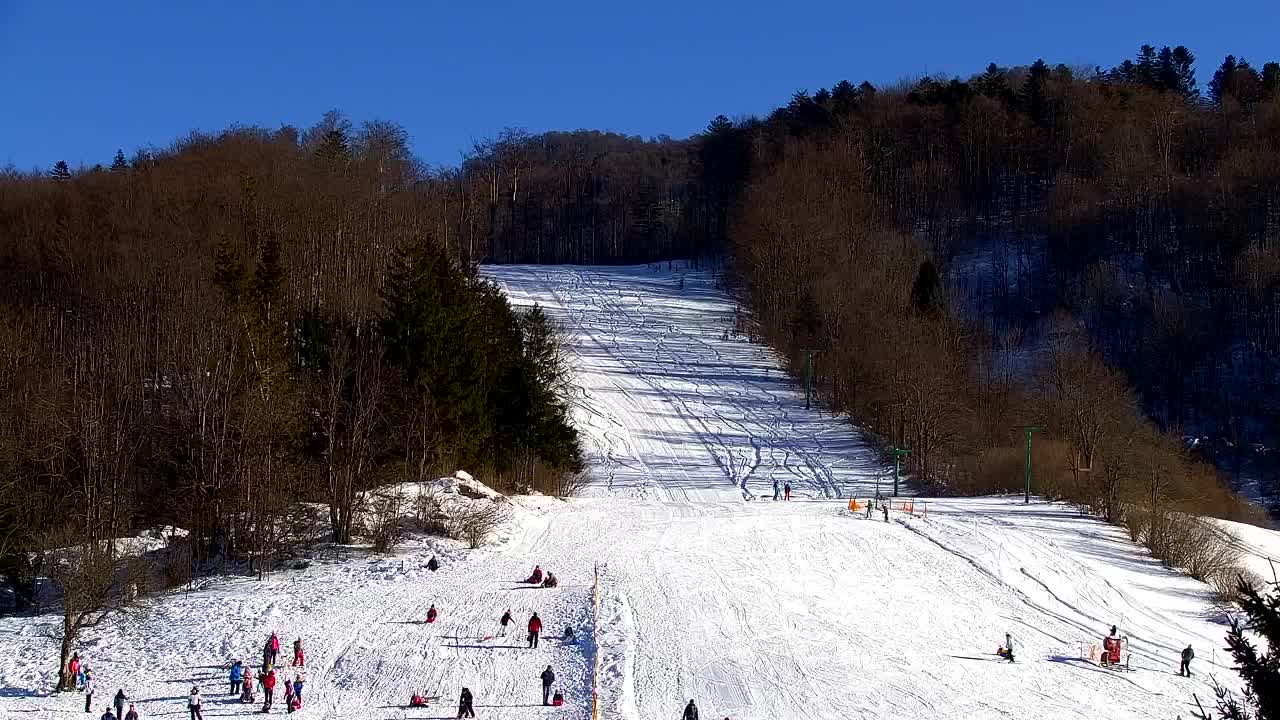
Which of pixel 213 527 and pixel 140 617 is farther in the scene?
pixel 213 527

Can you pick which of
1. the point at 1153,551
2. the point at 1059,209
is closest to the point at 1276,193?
the point at 1059,209

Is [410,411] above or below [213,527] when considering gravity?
above

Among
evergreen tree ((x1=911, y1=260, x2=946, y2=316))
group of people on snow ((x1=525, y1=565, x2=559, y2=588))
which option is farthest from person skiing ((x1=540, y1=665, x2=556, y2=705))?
evergreen tree ((x1=911, y1=260, x2=946, y2=316))

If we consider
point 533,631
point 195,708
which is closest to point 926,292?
point 533,631

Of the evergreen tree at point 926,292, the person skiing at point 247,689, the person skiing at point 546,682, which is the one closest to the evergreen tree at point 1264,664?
the person skiing at point 546,682

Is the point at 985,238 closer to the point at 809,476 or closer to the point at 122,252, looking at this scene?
the point at 809,476

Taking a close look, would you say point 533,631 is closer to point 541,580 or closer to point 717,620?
point 717,620

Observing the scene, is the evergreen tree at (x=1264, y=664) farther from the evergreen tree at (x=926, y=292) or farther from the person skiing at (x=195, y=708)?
the evergreen tree at (x=926, y=292)
